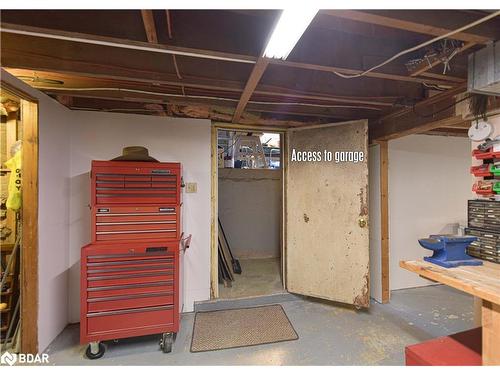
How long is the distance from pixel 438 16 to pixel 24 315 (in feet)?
10.5

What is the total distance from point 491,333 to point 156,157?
8.83ft

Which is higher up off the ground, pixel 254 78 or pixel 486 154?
pixel 254 78

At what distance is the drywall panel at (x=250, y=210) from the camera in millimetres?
4125

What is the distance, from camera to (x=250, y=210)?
4.22 m

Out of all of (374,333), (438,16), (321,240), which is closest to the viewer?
(438,16)

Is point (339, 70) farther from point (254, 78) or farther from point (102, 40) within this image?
point (102, 40)

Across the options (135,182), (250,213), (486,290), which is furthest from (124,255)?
(250,213)

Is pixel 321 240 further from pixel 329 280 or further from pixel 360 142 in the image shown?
pixel 360 142

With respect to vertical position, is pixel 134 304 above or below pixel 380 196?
below

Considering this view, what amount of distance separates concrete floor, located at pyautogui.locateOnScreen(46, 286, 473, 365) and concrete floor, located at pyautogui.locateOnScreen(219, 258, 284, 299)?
0.20 metres

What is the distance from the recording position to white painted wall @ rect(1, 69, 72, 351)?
76.2 inches

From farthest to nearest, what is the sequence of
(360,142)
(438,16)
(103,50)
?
(360,142), (103,50), (438,16)

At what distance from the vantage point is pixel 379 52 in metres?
1.64
